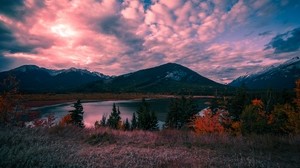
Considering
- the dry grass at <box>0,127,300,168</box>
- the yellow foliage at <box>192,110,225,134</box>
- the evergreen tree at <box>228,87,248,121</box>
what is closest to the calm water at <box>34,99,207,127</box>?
the evergreen tree at <box>228,87,248,121</box>

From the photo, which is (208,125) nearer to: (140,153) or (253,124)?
(253,124)

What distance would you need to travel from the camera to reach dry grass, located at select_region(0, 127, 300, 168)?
16.1 ft

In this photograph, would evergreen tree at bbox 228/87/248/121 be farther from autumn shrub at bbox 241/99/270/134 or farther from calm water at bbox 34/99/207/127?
calm water at bbox 34/99/207/127

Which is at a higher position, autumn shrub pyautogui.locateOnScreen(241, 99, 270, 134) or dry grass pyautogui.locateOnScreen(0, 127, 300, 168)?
dry grass pyautogui.locateOnScreen(0, 127, 300, 168)

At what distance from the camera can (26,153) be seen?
495cm

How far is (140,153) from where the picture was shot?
6492mm

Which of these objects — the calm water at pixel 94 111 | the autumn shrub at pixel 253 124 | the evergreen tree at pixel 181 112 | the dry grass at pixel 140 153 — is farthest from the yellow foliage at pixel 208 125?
the dry grass at pixel 140 153

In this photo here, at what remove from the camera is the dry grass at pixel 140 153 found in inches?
193

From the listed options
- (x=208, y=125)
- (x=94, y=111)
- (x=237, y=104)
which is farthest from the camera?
(x=94, y=111)

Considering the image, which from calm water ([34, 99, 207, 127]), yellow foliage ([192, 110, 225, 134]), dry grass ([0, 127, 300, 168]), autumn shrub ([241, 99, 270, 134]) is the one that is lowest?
calm water ([34, 99, 207, 127])

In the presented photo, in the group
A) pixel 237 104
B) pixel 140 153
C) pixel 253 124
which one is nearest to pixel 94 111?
pixel 237 104

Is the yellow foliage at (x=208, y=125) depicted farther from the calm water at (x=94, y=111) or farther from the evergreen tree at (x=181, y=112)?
the calm water at (x=94, y=111)

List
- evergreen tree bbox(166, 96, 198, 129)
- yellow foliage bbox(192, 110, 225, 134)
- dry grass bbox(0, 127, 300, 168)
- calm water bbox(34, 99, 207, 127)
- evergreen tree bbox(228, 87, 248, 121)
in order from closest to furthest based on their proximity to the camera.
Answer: dry grass bbox(0, 127, 300, 168)
yellow foliage bbox(192, 110, 225, 134)
evergreen tree bbox(228, 87, 248, 121)
evergreen tree bbox(166, 96, 198, 129)
calm water bbox(34, 99, 207, 127)

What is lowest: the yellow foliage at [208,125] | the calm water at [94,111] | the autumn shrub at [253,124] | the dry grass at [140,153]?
the calm water at [94,111]
